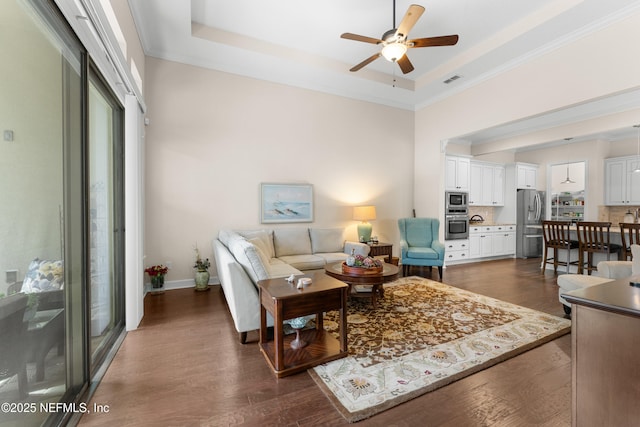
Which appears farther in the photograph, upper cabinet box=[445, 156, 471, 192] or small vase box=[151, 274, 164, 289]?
upper cabinet box=[445, 156, 471, 192]

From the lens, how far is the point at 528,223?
7074mm

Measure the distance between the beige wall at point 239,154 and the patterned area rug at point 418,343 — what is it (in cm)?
235

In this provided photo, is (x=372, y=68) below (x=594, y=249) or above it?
above

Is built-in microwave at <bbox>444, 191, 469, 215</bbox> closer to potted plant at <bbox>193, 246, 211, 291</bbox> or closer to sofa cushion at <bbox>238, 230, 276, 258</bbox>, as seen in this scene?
sofa cushion at <bbox>238, 230, 276, 258</bbox>

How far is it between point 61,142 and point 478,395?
3.00m

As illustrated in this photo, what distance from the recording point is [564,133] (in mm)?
5727

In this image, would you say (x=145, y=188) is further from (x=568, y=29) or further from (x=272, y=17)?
(x=568, y=29)

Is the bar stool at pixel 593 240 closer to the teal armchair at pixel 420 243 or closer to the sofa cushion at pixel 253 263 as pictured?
the teal armchair at pixel 420 243

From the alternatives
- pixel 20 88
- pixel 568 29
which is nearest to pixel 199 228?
pixel 20 88

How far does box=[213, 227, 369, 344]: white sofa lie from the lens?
2.50 m

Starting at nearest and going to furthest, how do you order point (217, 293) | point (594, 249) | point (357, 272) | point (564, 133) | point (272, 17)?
1. point (357, 272)
2. point (272, 17)
3. point (217, 293)
4. point (594, 249)
5. point (564, 133)

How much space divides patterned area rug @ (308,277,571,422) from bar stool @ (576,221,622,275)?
Answer: 2.55m

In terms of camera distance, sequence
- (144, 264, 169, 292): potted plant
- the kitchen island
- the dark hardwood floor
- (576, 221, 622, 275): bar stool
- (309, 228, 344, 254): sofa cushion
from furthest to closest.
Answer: (309, 228, 344, 254): sofa cushion
(576, 221, 622, 275): bar stool
(144, 264, 169, 292): potted plant
the dark hardwood floor
the kitchen island

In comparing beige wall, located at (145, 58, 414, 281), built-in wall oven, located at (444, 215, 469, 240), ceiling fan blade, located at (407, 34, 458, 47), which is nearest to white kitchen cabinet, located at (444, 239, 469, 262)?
built-in wall oven, located at (444, 215, 469, 240)
